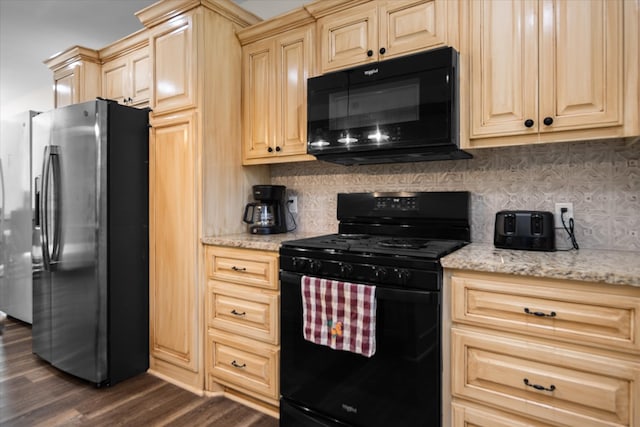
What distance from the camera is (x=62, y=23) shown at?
3309 millimetres

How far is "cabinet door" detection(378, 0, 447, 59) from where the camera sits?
1.75 meters

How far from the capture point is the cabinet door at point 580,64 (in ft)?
4.59

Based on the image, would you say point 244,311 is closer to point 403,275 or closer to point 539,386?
point 403,275

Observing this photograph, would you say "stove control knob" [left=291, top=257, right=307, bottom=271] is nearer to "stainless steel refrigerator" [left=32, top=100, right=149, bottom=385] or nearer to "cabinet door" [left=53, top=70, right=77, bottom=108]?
"stainless steel refrigerator" [left=32, top=100, right=149, bottom=385]

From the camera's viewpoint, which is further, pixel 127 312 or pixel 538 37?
pixel 127 312

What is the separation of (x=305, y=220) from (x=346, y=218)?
1.26ft

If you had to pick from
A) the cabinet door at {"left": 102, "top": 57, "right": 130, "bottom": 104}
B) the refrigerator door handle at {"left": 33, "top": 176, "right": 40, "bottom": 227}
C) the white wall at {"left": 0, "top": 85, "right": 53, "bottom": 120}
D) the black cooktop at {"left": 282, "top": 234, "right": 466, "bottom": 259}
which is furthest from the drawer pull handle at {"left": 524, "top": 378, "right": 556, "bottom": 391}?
the white wall at {"left": 0, "top": 85, "right": 53, "bottom": 120}

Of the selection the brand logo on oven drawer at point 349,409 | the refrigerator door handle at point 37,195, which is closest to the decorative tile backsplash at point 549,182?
the brand logo on oven drawer at point 349,409

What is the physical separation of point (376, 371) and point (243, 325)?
833mm

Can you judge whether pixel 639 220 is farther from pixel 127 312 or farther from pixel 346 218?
pixel 127 312

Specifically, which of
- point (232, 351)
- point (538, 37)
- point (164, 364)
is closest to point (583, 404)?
point (538, 37)

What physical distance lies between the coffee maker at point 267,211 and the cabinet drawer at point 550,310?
132 cm

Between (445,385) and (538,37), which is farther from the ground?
(538,37)

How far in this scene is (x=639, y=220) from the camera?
160 cm
